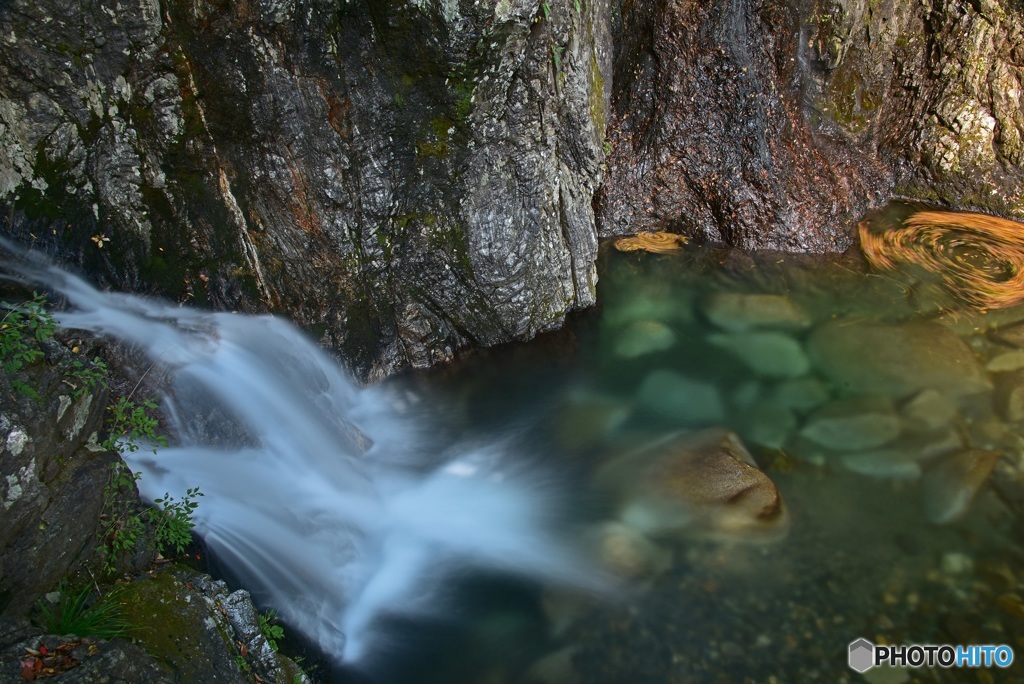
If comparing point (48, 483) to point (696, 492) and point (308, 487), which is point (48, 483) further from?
point (696, 492)

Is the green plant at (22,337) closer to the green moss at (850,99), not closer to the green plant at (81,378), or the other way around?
the green plant at (81,378)

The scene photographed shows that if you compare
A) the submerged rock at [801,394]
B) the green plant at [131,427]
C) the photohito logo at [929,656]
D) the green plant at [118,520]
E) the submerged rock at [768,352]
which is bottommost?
the photohito logo at [929,656]

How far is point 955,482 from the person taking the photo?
15.4 feet

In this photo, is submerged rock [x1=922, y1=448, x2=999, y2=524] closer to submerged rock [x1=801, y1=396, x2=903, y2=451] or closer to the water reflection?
the water reflection

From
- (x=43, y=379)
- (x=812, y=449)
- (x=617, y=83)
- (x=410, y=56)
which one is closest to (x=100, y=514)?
(x=43, y=379)

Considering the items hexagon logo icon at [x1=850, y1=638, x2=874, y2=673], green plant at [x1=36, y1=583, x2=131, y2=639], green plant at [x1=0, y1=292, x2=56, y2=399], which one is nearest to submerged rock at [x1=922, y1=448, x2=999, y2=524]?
hexagon logo icon at [x1=850, y1=638, x2=874, y2=673]

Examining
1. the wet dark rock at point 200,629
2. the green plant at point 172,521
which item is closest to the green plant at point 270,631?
the wet dark rock at point 200,629

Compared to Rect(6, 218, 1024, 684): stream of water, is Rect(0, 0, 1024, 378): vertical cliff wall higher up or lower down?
higher up

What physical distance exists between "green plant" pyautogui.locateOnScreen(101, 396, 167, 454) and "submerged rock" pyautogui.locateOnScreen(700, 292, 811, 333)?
424cm

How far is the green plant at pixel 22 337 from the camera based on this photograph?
325 centimetres

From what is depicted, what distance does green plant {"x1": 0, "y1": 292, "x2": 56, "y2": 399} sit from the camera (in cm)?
325

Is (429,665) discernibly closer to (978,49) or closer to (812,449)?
(812,449)

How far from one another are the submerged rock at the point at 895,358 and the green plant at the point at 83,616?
4.75 m

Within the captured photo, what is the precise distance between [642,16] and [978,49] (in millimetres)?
3138
